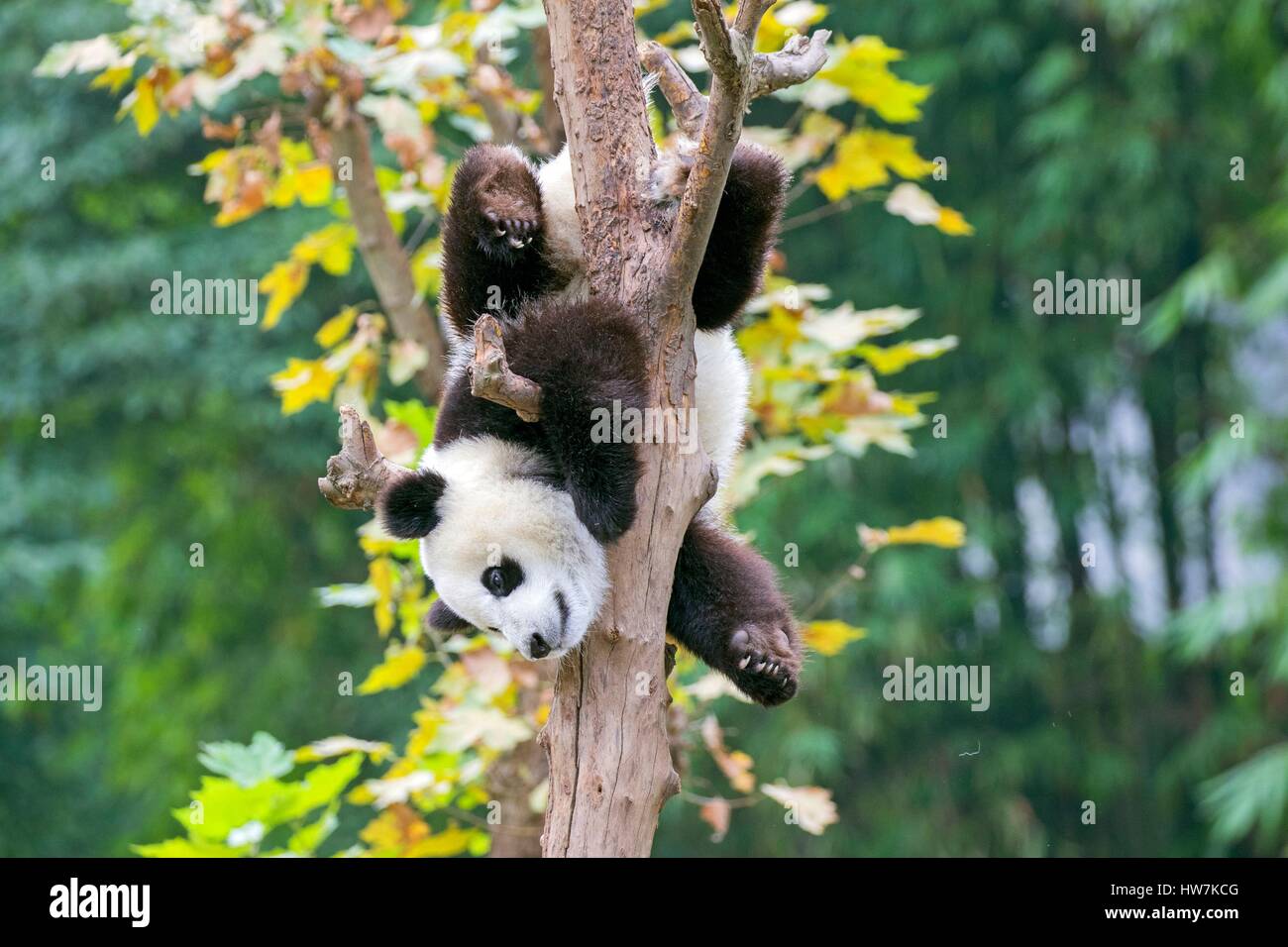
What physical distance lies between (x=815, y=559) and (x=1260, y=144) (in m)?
3.25

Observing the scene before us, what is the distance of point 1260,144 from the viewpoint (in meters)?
7.52

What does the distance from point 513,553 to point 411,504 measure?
213 mm

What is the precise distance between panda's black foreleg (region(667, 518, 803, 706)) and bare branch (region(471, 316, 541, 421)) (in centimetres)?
72

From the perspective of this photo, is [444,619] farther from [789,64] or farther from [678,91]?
A: [789,64]

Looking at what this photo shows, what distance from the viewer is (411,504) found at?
8.79 ft

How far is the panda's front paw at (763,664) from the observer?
2910 millimetres

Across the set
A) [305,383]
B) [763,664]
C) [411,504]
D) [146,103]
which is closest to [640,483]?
[411,504]

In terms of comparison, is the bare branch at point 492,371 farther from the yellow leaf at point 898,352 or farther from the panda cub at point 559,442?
the yellow leaf at point 898,352

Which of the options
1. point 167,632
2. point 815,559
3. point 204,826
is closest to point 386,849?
point 204,826

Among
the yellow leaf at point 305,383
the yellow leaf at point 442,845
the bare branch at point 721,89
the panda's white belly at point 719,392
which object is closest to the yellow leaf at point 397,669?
the yellow leaf at point 442,845

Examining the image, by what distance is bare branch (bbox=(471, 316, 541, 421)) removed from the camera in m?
2.31

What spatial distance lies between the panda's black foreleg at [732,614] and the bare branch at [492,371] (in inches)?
28.4

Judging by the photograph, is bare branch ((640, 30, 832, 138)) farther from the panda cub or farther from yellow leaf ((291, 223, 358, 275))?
yellow leaf ((291, 223, 358, 275))

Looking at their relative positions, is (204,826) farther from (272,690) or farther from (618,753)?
(272,690)
